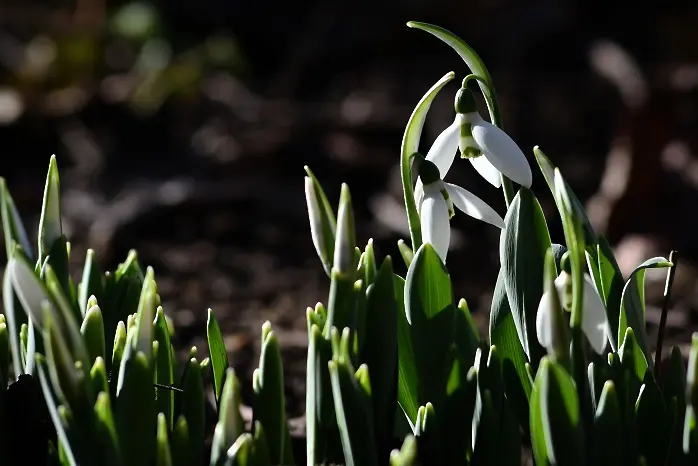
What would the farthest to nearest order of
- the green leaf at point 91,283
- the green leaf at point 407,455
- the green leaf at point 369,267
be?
1. the green leaf at point 91,283
2. the green leaf at point 369,267
3. the green leaf at point 407,455

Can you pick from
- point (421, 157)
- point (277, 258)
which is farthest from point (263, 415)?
point (277, 258)

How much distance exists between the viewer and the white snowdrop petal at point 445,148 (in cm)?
99

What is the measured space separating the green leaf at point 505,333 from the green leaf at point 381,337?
0.15 metres

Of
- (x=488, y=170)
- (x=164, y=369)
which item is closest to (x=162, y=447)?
(x=164, y=369)

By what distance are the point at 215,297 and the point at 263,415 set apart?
5.13ft

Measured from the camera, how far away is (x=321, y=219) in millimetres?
984

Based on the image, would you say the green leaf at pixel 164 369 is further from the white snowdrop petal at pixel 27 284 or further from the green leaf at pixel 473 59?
the green leaf at pixel 473 59

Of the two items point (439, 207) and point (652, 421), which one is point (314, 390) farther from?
point (652, 421)

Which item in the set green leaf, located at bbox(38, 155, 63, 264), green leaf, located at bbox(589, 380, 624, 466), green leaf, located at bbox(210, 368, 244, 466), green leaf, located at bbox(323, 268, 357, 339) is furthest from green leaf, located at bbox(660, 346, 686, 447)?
green leaf, located at bbox(38, 155, 63, 264)

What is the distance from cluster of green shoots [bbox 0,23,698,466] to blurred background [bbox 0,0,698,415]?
27.5 inches

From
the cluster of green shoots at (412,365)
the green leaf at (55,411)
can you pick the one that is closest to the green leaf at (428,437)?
the cluster of green shoots at (412,365)

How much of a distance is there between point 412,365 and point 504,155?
24cm

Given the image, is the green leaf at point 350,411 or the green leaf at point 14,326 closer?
the green leaf at point 350,411

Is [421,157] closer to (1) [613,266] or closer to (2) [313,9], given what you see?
(1) [613,266]
